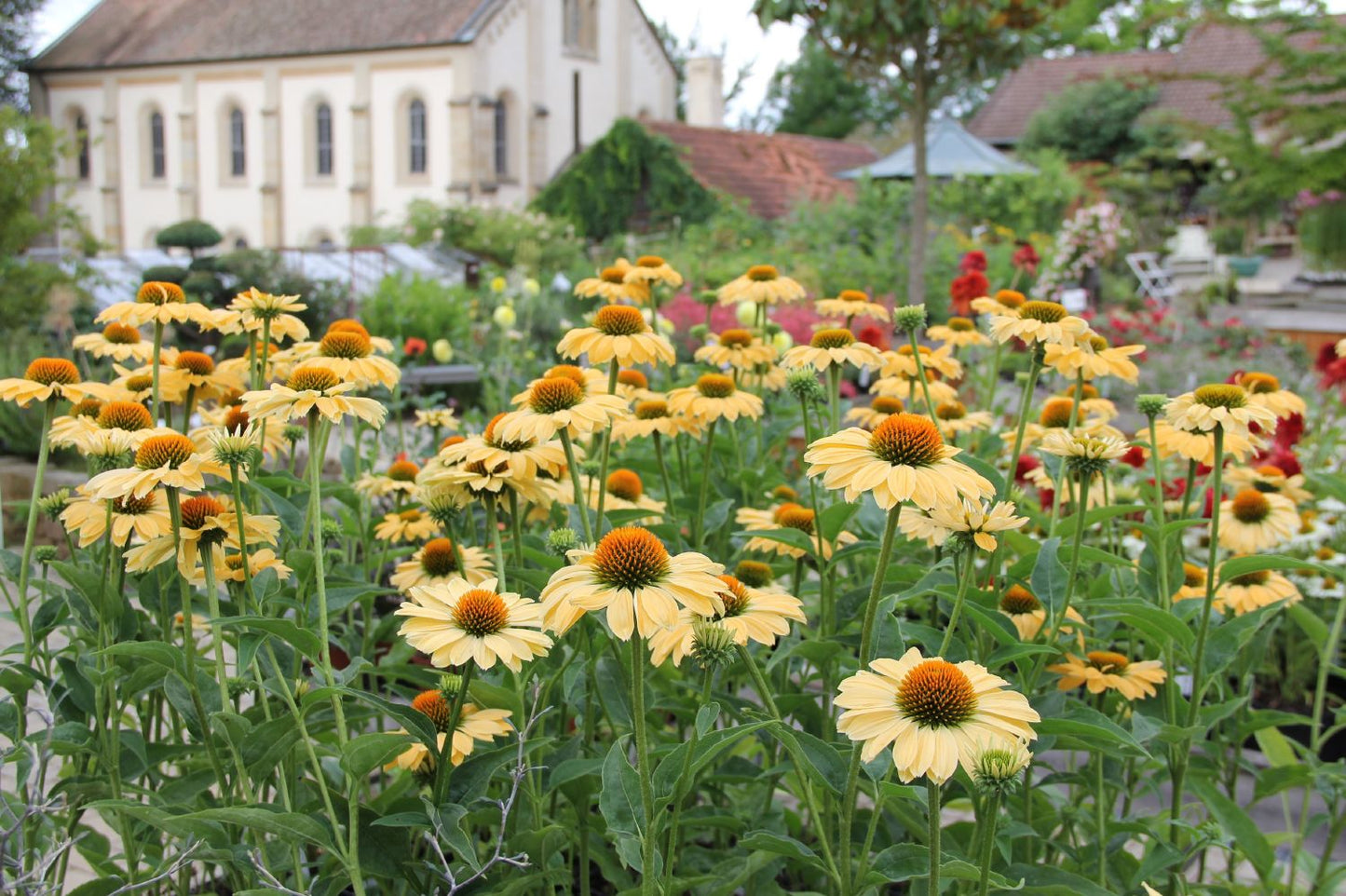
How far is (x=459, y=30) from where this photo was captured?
21.5m

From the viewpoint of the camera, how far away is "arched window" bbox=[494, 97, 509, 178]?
73.7 feet

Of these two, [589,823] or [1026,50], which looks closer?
[589,823]

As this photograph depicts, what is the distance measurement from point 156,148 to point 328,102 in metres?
5.42

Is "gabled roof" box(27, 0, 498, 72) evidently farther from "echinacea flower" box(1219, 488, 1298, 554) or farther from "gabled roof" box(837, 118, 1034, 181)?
"echinacea flower" box(1219, 488, 1298, 554)

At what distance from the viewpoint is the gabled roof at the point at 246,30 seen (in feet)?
73.2

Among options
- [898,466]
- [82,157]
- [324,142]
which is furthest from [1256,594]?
[82,157]

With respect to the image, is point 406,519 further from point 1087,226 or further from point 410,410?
point 1087,226

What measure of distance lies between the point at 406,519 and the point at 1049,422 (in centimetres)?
109

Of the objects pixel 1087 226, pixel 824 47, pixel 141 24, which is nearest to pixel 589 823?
pixel 824 47

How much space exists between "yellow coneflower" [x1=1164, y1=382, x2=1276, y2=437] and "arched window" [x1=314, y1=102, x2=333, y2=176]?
24.4 metres

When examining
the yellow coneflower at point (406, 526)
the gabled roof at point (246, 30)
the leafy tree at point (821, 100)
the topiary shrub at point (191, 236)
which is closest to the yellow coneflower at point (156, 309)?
the yellow coneflower at point (406, 526)

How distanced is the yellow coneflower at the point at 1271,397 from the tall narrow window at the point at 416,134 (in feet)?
72.4

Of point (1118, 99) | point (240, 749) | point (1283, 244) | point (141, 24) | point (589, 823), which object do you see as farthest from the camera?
point (141, 24)

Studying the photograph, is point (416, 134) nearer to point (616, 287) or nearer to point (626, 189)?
point (626, 189)
